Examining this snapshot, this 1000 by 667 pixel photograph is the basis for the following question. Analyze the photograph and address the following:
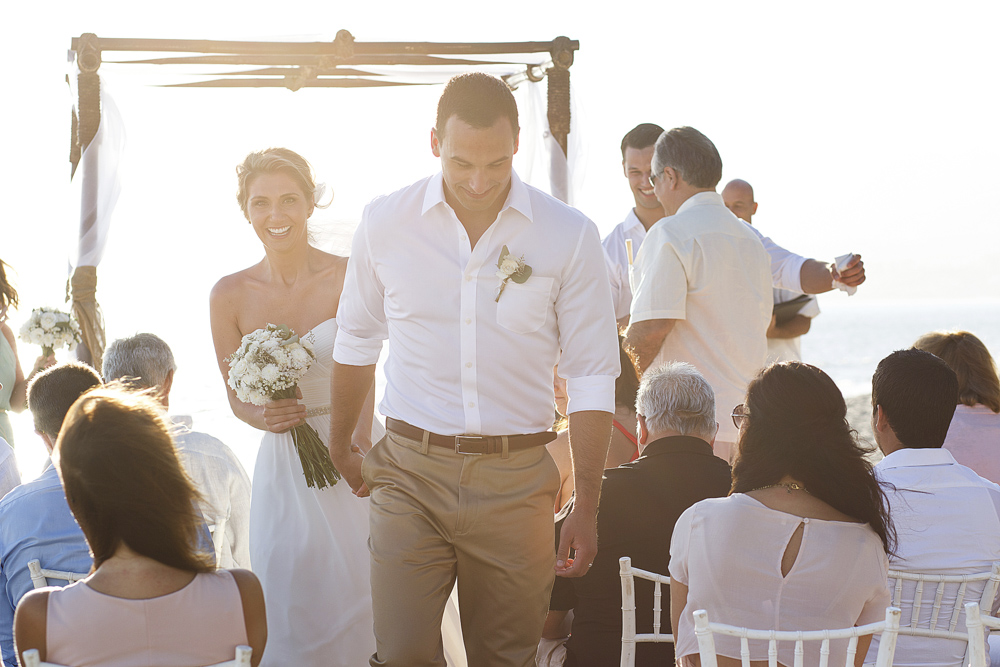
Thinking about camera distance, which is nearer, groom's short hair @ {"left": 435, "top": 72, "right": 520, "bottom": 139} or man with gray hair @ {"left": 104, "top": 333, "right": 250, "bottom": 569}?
groom's short hair @ {"left": 435, "top": 72, "right": 520, "bottom": 139}

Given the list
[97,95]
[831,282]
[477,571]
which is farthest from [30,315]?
[831,282]

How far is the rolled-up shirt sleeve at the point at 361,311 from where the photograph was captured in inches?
105

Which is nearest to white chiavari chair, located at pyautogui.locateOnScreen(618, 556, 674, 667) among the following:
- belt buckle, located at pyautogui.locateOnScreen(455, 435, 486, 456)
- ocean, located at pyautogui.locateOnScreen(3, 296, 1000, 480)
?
belt buckle, located at pyautogui.locateOnScreen(455, 435, 486, 456)

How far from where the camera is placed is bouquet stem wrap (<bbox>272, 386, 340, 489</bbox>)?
3.44 metres

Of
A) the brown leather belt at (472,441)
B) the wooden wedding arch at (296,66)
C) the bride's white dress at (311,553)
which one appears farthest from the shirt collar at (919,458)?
the wooden wedding arch at (296,66)

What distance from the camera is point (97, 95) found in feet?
18.8

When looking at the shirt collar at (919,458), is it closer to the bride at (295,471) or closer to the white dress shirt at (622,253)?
the bride at (295,471)

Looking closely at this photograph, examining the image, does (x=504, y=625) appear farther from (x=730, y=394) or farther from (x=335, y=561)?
(x=730, y=394)

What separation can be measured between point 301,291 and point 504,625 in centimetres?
170

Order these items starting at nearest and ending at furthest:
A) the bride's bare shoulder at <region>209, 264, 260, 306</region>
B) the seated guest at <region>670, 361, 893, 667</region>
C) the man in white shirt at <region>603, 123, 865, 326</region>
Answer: the seated guest at <region>670, 361, 893, 667</region> < the bride's bare shoulder at <region>209, 264, 260, 306</region> < the man in white shirt at <region>603, 123, 865, 326</region>

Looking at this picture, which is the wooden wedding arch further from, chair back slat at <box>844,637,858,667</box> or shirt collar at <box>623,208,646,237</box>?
chair back slat at <box>844,637,858,667</box>

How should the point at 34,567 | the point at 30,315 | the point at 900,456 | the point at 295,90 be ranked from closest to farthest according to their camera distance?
1. the point at 34,567
2. the point at 900,456
3. the point at 30,315
4. the point at 295,90

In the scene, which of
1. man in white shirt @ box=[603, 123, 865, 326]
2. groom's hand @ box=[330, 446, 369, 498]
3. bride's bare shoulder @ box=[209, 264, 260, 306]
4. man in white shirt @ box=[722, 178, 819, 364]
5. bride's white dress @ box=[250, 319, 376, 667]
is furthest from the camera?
man in white shirt @ box=[722, 178, 819, 364]

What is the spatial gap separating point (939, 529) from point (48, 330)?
13.8 feet
